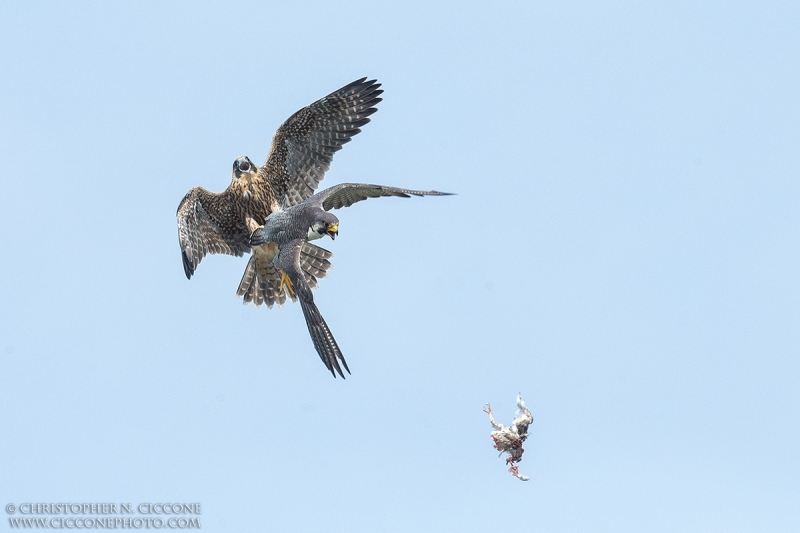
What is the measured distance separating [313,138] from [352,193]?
159 cm

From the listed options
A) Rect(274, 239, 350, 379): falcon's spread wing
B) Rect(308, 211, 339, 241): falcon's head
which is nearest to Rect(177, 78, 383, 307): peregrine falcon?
Rect(274, 239, 350, 379): falcon's spread wing

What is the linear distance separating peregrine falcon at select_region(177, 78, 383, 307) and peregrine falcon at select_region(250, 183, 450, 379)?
613mm

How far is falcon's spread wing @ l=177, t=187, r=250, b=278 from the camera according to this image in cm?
1484

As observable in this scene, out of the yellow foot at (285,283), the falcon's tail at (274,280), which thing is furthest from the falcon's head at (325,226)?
the falcon's tail at (274,280)

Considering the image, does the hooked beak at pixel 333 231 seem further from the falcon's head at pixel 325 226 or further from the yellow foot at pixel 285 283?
the yellow foot at pixel 285 283

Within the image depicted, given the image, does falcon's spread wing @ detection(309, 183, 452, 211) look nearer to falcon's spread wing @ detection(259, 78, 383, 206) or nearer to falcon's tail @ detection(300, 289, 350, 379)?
falcon's spread wing @ detection(259, 78, 383, 206)

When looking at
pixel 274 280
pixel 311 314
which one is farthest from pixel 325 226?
pixel 274 280

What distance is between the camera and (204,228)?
15.2m

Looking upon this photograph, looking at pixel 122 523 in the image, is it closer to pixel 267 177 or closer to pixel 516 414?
pixel 516 414

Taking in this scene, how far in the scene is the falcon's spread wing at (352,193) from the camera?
13.5 metres

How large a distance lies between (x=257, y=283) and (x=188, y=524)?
212 inches

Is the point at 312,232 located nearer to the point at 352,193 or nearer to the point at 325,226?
the point at 325,226

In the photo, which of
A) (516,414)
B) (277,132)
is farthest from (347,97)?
(516,414)

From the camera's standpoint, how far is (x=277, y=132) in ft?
49.4
